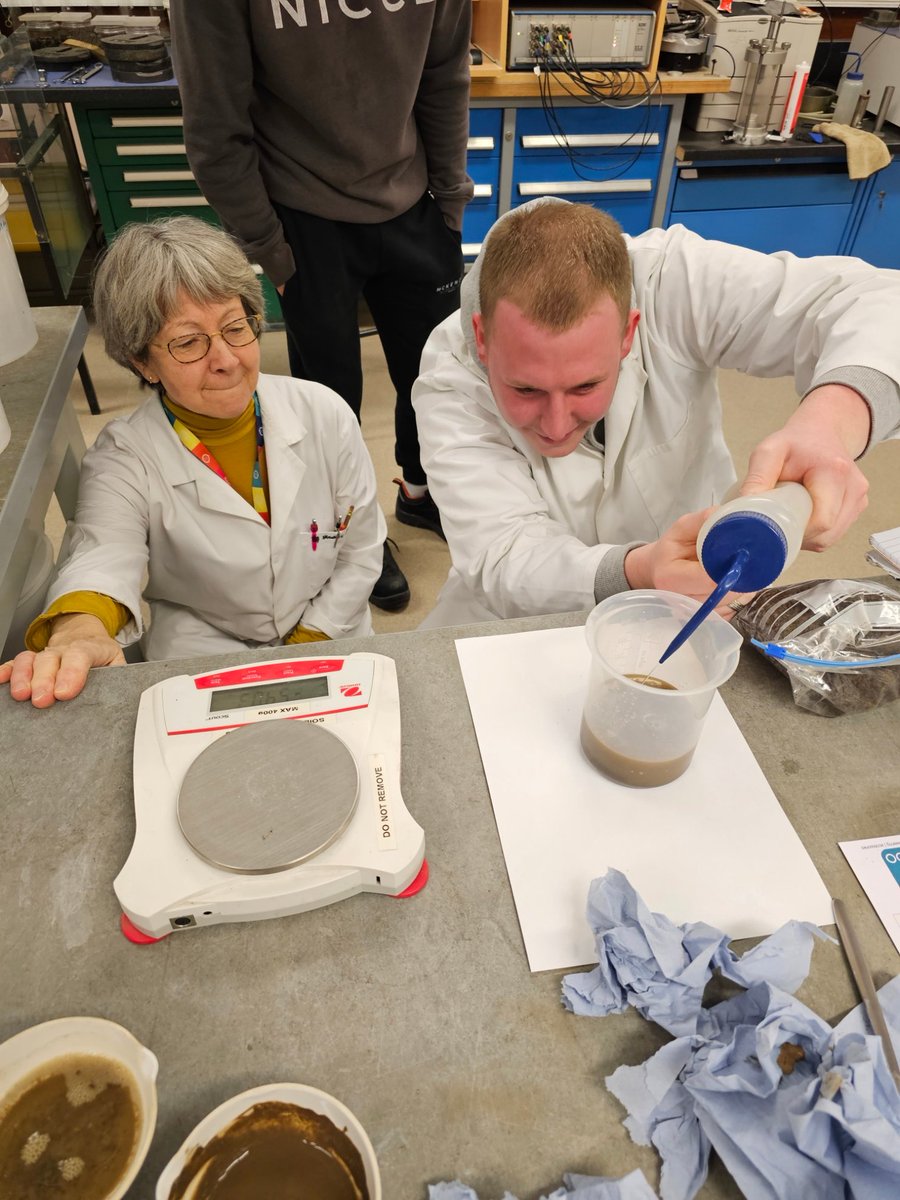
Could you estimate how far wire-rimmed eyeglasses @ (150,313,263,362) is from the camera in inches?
48.6

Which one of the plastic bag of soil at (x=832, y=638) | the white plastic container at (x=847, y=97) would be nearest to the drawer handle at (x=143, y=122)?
the white plastic container at (x=847, y=97)

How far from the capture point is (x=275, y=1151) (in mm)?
500

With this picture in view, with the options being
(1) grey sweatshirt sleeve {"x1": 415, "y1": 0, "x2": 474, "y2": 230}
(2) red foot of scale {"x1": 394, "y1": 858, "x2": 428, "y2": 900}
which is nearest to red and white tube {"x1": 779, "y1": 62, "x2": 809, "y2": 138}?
(1) grey sweatshirt sleeve {"x1": 415, "y1": 0, "x2": 474, "y2": 230}

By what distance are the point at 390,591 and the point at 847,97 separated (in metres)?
2.92

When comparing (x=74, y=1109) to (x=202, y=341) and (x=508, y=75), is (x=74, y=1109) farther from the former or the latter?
(x=508, y=75)

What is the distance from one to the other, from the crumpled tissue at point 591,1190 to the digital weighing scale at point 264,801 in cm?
21

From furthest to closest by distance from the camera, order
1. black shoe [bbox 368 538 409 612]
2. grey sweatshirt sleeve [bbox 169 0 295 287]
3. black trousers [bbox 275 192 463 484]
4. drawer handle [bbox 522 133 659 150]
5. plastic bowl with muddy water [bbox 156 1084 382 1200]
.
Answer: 1. drawer handle [bbox 522 133 659 150]
2. black shoe [bbox 368 538 409 612]
3. black trousers [bbox 275 192 463 484]
4. grey sweatshirt sleeve [bbox 169 0 295 287]
5. plastic bowl with muddy water [bbox 156 1084 382 1200]

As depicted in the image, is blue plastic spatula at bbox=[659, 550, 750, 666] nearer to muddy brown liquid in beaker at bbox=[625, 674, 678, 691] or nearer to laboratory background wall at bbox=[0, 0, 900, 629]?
muddy brown liquid in beaker at bbox=[625, 674, 678, 691]

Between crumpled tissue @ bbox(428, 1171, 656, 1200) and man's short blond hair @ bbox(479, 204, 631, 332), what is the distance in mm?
887

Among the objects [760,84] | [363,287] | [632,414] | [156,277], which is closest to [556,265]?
[632,414]

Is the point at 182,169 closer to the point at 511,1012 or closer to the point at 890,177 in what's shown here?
the point at 890,177

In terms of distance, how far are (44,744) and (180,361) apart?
69 cm

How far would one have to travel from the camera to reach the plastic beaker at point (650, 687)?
0.73 m

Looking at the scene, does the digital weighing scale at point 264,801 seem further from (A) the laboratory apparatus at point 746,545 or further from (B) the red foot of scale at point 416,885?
(A) the laboratory apparatus at point 746,545
